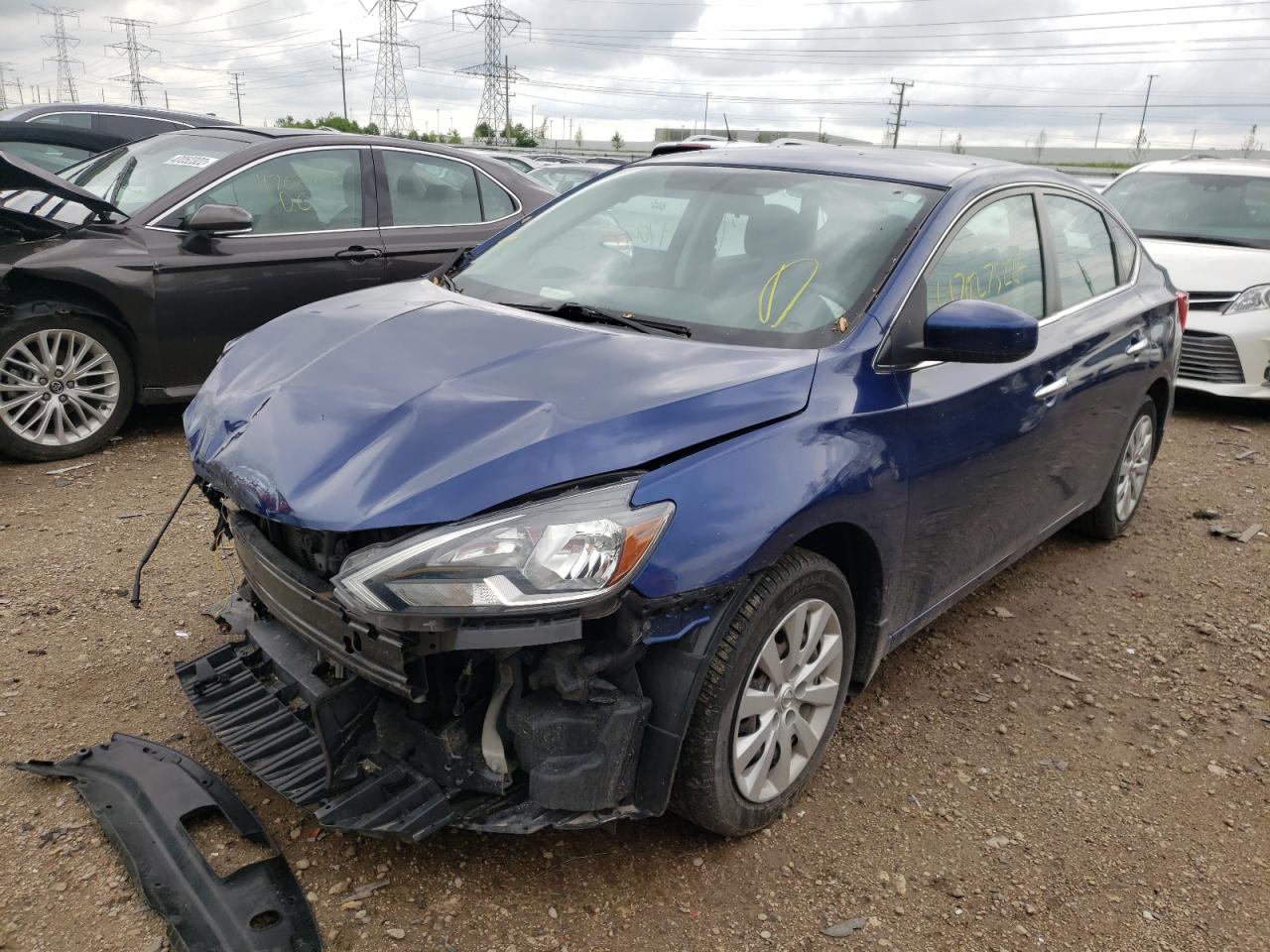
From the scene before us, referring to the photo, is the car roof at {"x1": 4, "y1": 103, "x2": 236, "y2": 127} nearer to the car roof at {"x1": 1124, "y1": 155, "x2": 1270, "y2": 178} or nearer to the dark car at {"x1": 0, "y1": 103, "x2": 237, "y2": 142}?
the dark car at {"x1": 0, "y1": 103, "x2": 237, "y2": 142}

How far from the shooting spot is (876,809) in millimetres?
2859

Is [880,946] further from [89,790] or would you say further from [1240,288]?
[1240,288]

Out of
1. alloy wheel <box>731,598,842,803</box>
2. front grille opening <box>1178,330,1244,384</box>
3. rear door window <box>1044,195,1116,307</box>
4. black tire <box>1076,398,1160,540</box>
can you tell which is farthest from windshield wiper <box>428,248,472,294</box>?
front grille opening <box>1178,330,1244,384</box>

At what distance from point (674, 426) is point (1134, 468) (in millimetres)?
3459

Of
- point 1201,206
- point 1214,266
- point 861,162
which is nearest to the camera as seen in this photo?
point 861,162

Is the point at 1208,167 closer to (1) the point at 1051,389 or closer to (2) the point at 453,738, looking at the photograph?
(1) the point at 1051,389

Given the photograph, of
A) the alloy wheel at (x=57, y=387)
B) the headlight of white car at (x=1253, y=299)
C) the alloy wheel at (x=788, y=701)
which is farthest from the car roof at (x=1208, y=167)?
the alloy wheel at (x=57, y=387)

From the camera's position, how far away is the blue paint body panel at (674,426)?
2.19 metres

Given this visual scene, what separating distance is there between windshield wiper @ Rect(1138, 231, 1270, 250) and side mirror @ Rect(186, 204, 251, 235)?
22.9 ft

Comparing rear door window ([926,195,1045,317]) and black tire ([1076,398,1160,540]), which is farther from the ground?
rear door window ([926,195,1045,317])

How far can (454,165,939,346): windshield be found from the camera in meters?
2.88

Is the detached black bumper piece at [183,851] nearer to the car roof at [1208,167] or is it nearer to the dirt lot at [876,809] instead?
the dirt lot at [876,809]

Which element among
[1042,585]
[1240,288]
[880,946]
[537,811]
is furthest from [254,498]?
[1240,288]

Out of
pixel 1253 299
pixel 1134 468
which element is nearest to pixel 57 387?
pixel 1134 468
